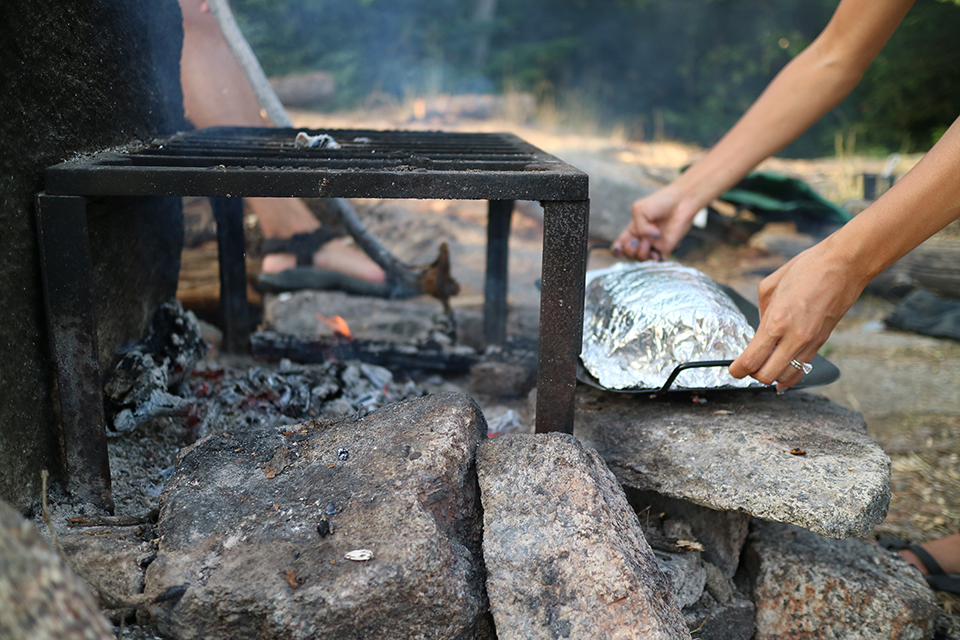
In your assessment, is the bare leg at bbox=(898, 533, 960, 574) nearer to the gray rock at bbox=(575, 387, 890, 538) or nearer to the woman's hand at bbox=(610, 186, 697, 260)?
the gray rock at bbox=(575, 387, 890, 538)

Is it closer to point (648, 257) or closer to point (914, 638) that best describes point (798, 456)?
point (914, 638)

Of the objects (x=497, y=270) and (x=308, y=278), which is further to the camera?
(x=308, y=278)

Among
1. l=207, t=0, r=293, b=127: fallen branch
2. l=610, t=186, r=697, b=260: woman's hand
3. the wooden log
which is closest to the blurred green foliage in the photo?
l=207, t=0, r=293, b=127: fallen branch

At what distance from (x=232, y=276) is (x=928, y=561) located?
9.22 ft

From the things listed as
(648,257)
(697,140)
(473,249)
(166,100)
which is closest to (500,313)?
(648,257)

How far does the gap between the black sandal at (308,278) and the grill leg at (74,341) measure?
87.6 inches

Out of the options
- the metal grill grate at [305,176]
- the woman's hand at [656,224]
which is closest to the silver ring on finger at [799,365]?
the metal grill grate at [305,176]

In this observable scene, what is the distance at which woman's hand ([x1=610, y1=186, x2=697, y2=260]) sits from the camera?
2428 millimetres

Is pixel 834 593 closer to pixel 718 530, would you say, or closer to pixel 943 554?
pixel 718 530

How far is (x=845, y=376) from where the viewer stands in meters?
3.80

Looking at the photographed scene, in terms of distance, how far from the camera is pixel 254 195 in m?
1.49

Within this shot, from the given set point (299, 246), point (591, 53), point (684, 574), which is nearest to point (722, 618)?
point (684, 574)

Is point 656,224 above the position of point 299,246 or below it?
above

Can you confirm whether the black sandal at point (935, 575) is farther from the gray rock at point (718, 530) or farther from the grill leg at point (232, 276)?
the grill leg at point (232, 276)
